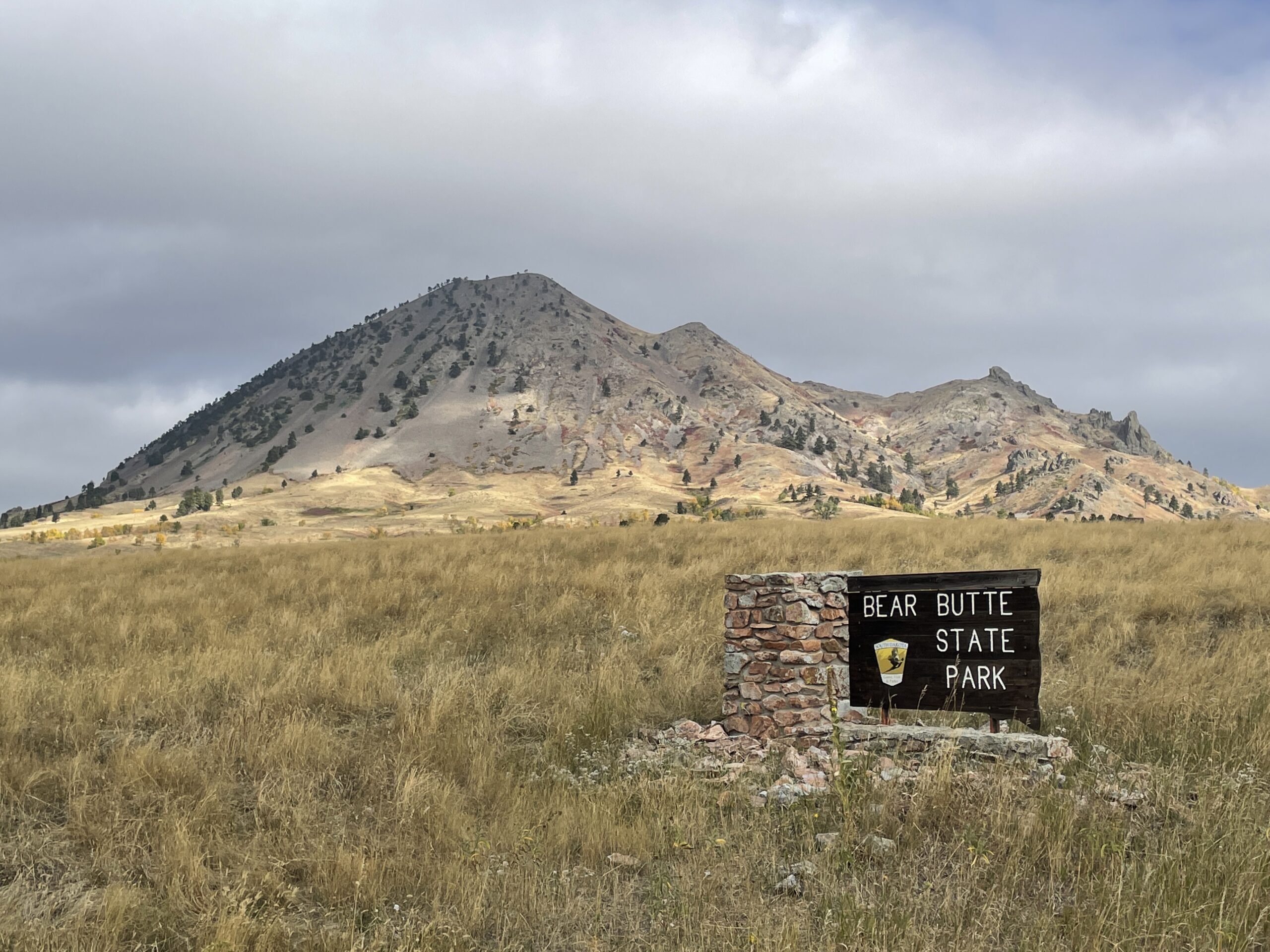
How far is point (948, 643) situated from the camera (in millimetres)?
6961

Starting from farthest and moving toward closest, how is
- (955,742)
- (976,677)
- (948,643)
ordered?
(948,643)
(976,677)
(955,742)

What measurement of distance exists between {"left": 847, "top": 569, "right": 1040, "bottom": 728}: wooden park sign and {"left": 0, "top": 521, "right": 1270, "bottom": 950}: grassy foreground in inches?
34.6

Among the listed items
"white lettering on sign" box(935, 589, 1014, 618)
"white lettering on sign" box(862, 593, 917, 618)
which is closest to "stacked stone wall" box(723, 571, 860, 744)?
"white lettering on sign" box(862, 593, 917, 618)

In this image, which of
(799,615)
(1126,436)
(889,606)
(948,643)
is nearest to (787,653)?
(799,615)

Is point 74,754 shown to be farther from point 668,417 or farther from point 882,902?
point 668,417

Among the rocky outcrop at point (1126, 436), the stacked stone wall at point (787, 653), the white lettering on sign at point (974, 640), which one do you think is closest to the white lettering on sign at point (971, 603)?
the white lettering on sign at point (974, 640)

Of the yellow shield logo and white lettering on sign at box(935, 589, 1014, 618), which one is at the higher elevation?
white lettering on sign at box(935, 589, 1014, 618)

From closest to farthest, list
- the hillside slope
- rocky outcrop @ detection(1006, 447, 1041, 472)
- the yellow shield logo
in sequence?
1. the yellow shield logo
2. the hillside slope
3. rocky outcrop @ detection(1006, 447, 1041, 472)

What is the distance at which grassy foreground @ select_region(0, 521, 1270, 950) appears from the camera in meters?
4.12

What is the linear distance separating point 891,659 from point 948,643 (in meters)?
0.53

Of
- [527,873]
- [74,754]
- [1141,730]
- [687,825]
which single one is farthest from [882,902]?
[74,754]

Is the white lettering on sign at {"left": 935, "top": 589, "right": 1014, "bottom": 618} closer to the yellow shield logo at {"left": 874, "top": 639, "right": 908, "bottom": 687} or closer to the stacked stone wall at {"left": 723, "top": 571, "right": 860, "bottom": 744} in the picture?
the yellow shield logo at {"left": 874, "top": 639, "right": 908, "bottom": 687}

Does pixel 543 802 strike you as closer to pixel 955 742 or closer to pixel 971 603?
pixel 955 742

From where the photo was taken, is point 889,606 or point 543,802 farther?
point 889,606
